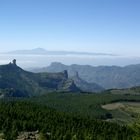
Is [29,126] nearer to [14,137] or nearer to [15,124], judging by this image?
[15,124]

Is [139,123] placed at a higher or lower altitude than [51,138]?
higher

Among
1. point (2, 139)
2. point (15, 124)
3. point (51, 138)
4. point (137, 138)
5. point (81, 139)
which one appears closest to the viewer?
point (137, 138)

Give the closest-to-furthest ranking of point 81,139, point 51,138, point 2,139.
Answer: point 2,139
point 51,138
point 81,139

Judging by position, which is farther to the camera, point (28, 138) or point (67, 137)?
point (67, 137)

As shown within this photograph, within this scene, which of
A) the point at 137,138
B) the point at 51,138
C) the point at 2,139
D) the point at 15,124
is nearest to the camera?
the point at 137,138

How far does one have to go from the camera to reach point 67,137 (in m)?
157

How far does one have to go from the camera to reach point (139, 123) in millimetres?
97312

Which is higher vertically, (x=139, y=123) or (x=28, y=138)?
(x=139, y=123)

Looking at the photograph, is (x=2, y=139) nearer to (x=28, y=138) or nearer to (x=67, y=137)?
(x=28, y=138)

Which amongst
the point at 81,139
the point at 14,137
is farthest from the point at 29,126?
the point at 14,137

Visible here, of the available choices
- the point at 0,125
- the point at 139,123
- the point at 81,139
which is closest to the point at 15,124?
the point at 0,125

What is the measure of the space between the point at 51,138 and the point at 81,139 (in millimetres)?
22067

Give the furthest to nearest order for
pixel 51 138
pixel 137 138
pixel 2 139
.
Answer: pixel 51 138
pixel 2 139
pixel 137 138

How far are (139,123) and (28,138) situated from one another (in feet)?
187
